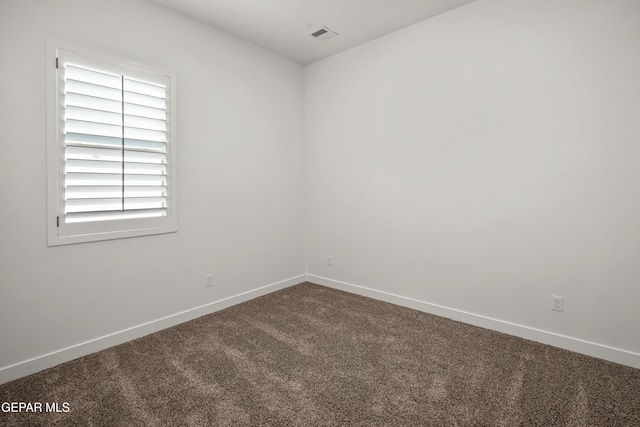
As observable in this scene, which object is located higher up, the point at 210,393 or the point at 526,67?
the point at 526,67

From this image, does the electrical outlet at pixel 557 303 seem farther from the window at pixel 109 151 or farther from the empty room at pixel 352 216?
the window at pixel 109 151

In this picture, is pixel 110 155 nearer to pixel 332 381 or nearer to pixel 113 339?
pixel 113 339

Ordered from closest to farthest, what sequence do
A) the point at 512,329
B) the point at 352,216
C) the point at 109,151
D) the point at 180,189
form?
the point at 109,151, the point at 512,329, the point at 180,189, the point at 352,216

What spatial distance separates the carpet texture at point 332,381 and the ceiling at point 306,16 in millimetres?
2800

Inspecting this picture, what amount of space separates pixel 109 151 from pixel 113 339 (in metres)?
1.46

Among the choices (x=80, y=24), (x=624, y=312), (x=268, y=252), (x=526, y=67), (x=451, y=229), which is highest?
(x=80, y=24)

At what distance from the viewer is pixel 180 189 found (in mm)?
3006

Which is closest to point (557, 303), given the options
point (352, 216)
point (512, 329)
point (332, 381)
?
point (512, 329)

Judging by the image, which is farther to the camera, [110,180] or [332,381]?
[110,180]

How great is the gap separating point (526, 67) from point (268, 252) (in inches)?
120

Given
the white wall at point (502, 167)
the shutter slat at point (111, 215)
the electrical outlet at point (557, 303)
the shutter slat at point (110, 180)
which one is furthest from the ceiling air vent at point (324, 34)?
the electrical outlet at point (557, 303)

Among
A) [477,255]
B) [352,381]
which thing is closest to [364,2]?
[477,255]

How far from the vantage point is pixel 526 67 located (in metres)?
2.63

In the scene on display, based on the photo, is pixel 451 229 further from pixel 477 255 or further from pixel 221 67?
pixel 221 67
